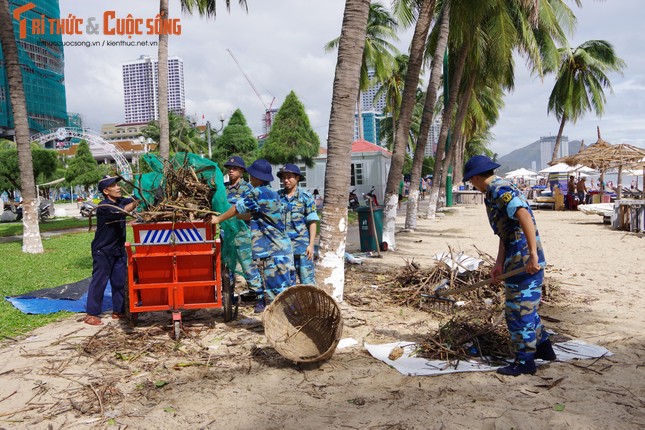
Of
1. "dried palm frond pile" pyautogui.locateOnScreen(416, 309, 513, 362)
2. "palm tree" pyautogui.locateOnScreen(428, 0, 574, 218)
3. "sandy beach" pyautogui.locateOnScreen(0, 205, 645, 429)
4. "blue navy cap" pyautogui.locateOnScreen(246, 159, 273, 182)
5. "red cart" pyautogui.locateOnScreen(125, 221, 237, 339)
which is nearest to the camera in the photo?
"sandy beach" pyautogui.locateOnScreen(0, 205, 645, 429)

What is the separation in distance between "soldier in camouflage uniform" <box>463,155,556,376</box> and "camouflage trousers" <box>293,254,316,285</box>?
2345 mm

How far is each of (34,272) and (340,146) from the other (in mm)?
6459

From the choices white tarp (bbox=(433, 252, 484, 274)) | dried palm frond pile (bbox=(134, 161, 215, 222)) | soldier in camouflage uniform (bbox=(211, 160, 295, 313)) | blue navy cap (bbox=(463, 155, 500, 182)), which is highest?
blue navy cap (bbox=(463, 155, 500, 182))

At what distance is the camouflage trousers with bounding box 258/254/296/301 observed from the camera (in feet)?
18.1

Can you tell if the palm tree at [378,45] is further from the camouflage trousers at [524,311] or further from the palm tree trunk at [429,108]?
the camouflage trousers at [524,311]

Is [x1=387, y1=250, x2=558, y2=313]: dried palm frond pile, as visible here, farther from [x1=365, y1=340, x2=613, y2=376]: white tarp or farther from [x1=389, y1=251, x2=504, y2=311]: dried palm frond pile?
[x1=365, y1=340, x2=613, y2=376]: white tarp

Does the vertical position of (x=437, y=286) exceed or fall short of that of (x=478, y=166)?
it falls short

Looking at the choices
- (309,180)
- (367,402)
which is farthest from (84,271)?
(309,180)

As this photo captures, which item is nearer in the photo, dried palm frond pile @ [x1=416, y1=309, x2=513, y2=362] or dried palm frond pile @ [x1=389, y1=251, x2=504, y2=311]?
dried palm frond pile @ [x1=416, y1=309, x2=513, y2=362]

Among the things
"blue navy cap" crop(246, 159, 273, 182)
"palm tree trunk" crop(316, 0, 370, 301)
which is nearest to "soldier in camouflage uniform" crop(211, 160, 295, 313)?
"blue navy cap" crop(246, 159, 273, 182)

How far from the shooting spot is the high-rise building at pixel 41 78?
69.0 meters

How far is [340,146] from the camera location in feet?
22.2

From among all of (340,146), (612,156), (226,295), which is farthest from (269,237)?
(612,156)

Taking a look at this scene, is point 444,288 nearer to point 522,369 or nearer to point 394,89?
point 522,369
